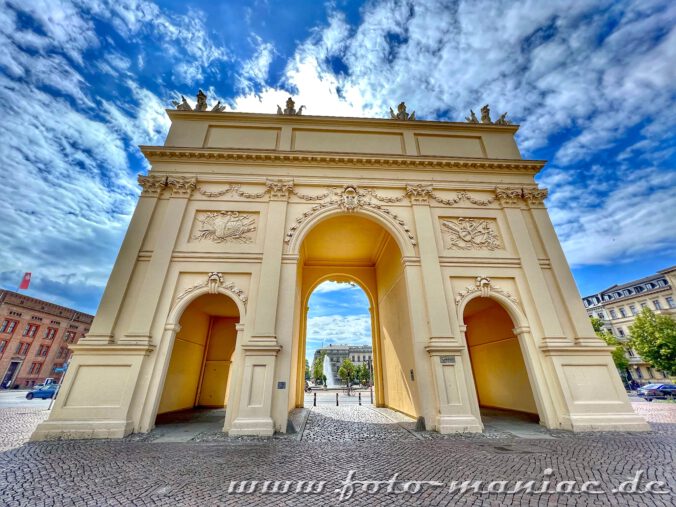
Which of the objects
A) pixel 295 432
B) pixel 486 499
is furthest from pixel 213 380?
pixel 486 499

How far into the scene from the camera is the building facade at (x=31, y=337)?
35656mm

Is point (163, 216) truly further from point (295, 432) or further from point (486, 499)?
point (486, 499)

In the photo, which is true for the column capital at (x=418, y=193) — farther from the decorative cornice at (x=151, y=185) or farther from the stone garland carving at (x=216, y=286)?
the decorative cornice at (x=151, y=185)

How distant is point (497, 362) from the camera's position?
44.1 feet

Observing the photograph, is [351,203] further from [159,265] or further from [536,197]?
[536,197]

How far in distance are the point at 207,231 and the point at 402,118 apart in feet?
37.3

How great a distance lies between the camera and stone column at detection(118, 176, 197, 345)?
9.07 meters

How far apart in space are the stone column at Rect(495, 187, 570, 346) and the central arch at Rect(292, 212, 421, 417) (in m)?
4.83

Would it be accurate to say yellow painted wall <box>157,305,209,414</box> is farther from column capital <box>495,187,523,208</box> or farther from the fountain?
the fountain

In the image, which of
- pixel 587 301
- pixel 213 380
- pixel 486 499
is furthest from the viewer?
pixel 587 301

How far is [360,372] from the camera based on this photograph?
67.2m

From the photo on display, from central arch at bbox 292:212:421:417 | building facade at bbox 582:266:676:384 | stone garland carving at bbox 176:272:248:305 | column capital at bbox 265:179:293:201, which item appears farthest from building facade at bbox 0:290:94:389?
building facade at bbox 582:266:676:384

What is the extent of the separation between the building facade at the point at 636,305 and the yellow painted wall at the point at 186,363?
4454 centimetres

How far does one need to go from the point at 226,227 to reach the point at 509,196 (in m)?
12.7
